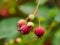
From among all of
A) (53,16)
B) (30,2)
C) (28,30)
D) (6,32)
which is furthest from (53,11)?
(28,30)

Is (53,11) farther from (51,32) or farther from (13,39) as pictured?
(13,39)

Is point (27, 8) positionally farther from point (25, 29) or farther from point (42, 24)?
point (25, 29)

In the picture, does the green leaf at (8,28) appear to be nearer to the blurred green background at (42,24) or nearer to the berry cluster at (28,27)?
the blurred green background at (42,24)

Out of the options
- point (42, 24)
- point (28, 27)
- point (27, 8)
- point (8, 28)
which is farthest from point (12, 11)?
point (28, 27)

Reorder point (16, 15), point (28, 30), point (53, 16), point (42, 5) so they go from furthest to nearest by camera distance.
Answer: point (16, 15) < point (42, 5) < point (53, 16) < point (28, 30)

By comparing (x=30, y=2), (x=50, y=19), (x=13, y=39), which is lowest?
(x=13, y=39)

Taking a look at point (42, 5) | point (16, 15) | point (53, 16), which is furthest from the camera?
point (16, 15)

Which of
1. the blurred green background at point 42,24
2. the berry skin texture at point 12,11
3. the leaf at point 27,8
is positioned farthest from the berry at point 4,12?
the leaf at point 27,8

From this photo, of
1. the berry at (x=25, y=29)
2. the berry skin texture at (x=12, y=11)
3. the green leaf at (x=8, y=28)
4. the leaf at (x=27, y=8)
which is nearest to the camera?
the berry at (x=25, y=29)
